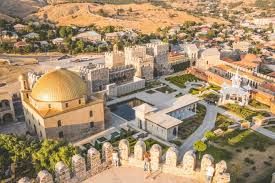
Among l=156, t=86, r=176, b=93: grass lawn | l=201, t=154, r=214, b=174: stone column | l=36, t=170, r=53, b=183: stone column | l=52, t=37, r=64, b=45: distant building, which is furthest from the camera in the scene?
l=52, t=37, r=64, b=45: distant building

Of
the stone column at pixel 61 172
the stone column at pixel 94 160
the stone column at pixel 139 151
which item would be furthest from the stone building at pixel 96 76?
the stone column at pixel 61 172

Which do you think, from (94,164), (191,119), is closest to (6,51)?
(191,119)

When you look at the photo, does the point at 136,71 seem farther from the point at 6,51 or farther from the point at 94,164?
the point at 94,164

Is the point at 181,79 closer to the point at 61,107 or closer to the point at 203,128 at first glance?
the point at 203,128

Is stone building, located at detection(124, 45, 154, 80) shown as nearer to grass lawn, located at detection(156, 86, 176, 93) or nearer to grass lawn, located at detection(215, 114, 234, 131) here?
grass lawn, located at detection(156, 86, 176, 93)

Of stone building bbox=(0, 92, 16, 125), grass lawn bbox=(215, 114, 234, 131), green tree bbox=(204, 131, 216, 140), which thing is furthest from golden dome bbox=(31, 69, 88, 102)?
grass lawn bbox=(215, 114, 234, 131)

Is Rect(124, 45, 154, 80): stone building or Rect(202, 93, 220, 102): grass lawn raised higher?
Rect(124, 45, 154, 80): stone building

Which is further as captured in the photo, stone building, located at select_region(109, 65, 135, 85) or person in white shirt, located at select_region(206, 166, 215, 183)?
stone building, located at select_region(109, 65, 135, 85)

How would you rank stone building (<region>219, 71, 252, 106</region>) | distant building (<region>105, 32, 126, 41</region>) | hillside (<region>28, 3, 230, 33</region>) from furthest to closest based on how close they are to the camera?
hillside (<region>28, 3, 230, 33</region>), distant building (<region>105, 32, 126, 41</region>), stone building (<region>219, 71, 252, 106</region>)

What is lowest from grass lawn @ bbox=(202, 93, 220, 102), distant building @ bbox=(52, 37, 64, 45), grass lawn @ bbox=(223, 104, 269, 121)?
grass lawn @ bbox=(223, 104, 269, 121)
